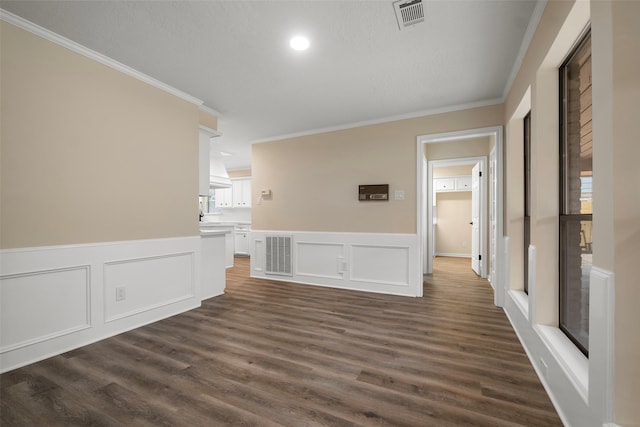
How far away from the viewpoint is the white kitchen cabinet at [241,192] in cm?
823

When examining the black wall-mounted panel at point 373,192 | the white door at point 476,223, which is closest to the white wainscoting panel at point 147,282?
the black wall-mounted panel at point 373,192

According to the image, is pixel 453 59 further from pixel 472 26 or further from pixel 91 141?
pixel 91 141

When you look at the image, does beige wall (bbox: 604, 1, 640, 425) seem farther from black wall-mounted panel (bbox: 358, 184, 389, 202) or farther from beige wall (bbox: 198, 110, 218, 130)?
beige wall (bbox: 198, 110, 218, 130)

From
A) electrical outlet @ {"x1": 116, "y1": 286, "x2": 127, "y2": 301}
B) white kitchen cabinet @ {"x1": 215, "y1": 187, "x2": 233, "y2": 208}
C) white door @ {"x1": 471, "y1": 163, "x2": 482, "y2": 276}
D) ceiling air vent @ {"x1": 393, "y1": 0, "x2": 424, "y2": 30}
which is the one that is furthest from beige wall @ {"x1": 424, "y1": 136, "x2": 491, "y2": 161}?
white kitchen cabinet @ {"x1": 215, "y1": 187, "x2": 233, "y2": 208}

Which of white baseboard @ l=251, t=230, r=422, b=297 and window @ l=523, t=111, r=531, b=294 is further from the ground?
window @ l=523, t=111, r=531, b=294

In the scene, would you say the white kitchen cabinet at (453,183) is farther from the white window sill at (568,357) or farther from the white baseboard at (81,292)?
the white baseboard at (81,292)

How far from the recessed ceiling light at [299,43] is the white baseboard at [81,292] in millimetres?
2396

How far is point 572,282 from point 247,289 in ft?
12.4

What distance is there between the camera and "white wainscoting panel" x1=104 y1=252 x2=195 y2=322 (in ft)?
8.77

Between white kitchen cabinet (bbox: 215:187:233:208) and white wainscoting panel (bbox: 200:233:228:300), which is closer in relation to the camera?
white wainscoting panel (bbox: 200:233:228:300)

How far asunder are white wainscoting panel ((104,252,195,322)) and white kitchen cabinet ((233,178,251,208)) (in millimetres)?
4891

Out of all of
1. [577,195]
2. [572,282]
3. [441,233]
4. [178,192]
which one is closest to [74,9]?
[178,192]

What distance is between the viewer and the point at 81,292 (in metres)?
2.45

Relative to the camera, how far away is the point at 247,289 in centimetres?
434
